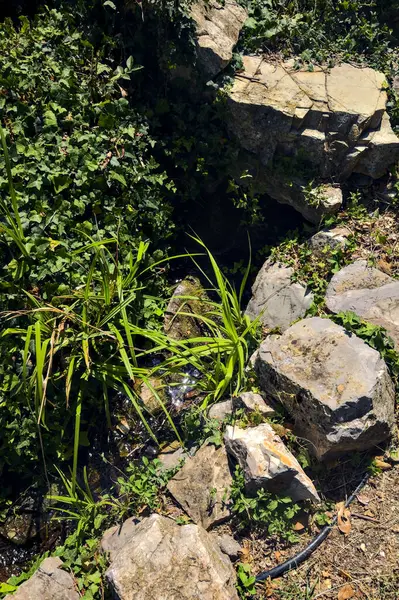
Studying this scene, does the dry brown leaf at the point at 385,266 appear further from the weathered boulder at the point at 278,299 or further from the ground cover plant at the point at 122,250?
the weathered boulder at the point at 278,299

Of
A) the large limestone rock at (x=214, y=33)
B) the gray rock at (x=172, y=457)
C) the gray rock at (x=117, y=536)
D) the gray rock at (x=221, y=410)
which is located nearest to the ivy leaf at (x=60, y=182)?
the large limestone rock at (x=214, y=33)

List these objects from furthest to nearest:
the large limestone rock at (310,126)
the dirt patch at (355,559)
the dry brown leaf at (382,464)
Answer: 1. the large limestone rock at (310,126)
2. the dry brown leaf at (382,464)
3. the dirt patch at (355,559)

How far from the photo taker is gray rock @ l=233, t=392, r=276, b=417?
3268 millimetres

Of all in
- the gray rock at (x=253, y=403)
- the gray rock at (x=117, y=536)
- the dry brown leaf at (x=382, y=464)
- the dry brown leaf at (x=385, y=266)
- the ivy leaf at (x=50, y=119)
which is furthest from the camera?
the dry brown leaf at (x=385, y=266)

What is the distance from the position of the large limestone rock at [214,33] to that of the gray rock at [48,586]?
371cm

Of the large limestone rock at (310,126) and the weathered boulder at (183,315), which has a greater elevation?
the large limestone rock at (310,126)

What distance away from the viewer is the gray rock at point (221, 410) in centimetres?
340

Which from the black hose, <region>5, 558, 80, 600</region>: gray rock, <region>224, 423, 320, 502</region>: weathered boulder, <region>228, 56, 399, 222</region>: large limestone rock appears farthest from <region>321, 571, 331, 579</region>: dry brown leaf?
<region>228, 56, 399, 222</region>: large limestone rock

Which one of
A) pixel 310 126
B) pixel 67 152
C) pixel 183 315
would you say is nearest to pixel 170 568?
pixel 183 315

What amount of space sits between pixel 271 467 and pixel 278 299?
4.85 feet

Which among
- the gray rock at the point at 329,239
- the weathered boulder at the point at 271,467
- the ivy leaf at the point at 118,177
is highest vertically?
the ivy leaf at the point at 118,177

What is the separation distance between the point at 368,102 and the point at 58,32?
2.53m

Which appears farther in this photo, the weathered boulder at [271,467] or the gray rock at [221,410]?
the gray rock at [221,410]

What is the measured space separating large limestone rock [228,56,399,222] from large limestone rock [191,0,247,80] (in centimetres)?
22
